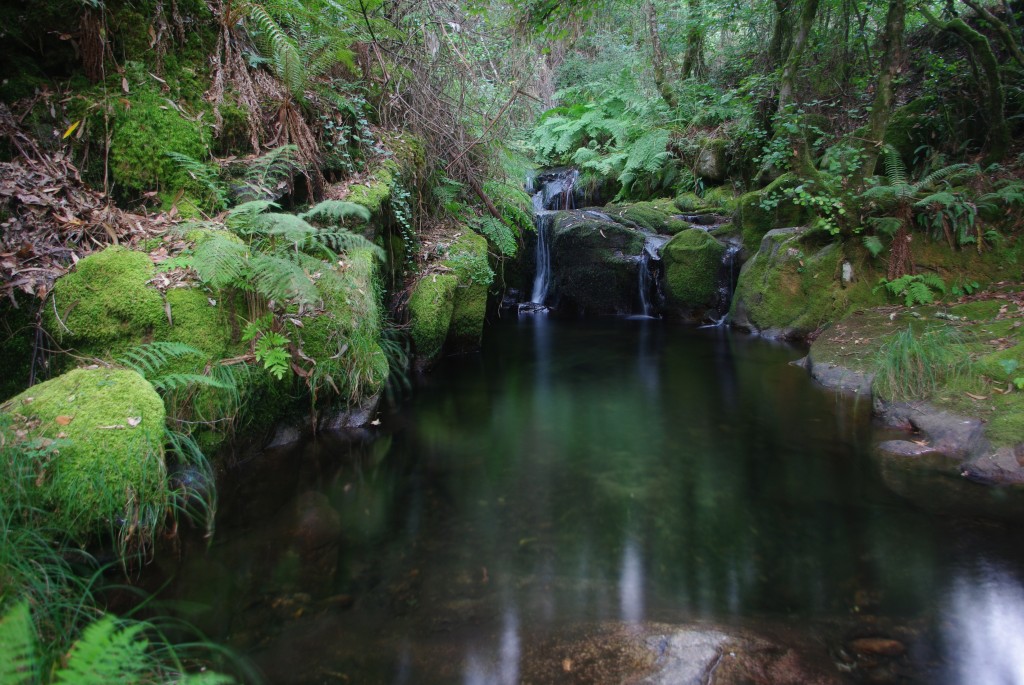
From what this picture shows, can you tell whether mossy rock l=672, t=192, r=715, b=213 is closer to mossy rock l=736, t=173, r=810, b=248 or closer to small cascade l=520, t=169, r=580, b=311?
mossy rock l=736, t=173, r=810, b=248

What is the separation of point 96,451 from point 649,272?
10.1m

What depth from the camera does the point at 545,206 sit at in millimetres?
15211

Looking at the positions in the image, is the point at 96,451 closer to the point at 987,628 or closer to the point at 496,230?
the point at 987,628

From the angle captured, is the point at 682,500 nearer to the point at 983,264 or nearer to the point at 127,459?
the point at 127,459

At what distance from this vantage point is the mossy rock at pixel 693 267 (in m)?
10.5

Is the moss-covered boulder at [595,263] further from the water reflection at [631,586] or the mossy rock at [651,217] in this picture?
the water reflection at [631,586]

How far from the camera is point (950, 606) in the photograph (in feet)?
9.33

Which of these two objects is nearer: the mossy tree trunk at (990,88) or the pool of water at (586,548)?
the pool of water at (586,548)

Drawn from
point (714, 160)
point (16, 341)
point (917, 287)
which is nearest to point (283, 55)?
point (16, 341)

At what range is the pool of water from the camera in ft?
8.54

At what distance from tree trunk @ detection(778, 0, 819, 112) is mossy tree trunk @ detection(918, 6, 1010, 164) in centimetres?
134

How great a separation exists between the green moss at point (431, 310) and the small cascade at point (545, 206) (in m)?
5.70

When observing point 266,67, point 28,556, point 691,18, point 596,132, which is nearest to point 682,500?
point 28,556

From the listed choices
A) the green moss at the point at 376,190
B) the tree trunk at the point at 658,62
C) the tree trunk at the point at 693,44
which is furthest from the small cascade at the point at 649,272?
the green moss at the point at 376,190
